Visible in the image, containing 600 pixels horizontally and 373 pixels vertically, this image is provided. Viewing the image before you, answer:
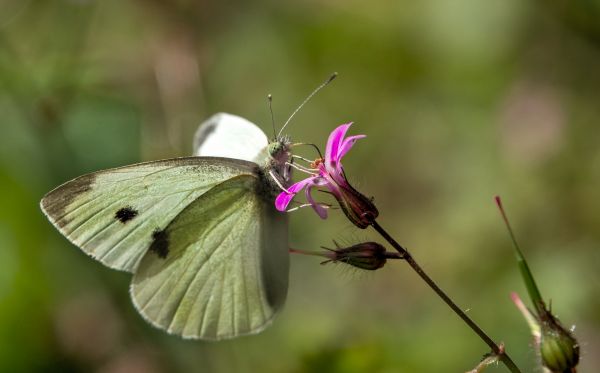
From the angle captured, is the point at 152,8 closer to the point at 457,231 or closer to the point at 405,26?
the point at 405,26

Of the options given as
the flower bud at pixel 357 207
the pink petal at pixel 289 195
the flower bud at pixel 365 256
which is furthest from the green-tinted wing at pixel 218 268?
the flower bud at pixel 365 256

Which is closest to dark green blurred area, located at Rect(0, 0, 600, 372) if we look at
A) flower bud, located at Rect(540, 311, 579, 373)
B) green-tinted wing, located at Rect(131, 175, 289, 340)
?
green-tinted wing, located at Rect(131, 175, 289, 340)

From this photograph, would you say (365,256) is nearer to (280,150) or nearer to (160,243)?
(280,150)

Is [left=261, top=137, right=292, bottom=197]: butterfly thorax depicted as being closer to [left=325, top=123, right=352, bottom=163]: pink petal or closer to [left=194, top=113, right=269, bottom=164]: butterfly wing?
[left=194, top=113, right=269, bottom=164]: butterfly wing

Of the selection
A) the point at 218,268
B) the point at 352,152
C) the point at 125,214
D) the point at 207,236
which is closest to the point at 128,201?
the point at 125,214

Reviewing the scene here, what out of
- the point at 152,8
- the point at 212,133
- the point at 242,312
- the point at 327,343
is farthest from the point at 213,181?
the point at 152,8

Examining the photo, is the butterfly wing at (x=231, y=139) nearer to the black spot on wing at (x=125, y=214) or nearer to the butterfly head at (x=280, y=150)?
the butterfly head at (x=280, y=150)

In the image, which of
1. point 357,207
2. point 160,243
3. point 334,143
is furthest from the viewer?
point 160,243
